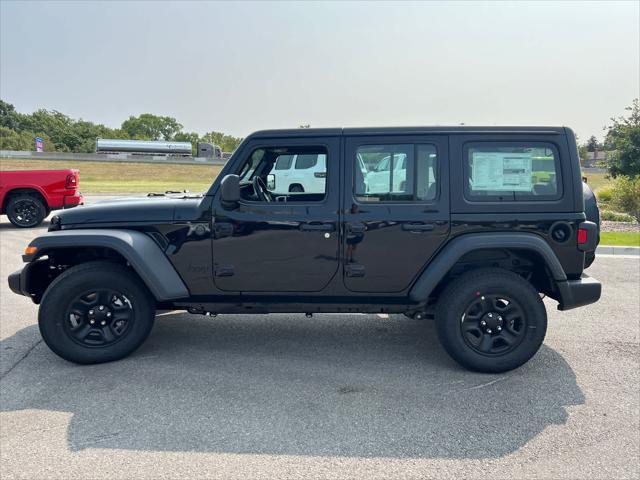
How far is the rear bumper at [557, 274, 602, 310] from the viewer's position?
376cm

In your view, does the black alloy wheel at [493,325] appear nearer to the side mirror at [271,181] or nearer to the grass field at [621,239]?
the side mirror at [271,181]

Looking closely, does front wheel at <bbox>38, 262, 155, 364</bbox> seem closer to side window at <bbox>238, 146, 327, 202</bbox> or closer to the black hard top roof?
side window at <bbox>238, 146, 327, 202</bbox>

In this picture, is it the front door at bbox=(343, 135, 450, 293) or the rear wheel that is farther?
the rear wheel

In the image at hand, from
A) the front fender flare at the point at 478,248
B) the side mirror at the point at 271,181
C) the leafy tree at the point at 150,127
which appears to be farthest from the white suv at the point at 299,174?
the leafy tree at the point at 150,127

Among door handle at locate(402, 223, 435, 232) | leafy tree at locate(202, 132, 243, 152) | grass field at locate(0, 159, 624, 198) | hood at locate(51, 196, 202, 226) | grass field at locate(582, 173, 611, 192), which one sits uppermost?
leafy tree at locate(202, 132, 243, 152)

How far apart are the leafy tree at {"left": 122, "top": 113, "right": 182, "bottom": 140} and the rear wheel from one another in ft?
344

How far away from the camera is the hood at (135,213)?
3861mm

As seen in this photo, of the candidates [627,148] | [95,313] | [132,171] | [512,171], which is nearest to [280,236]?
[95,313]

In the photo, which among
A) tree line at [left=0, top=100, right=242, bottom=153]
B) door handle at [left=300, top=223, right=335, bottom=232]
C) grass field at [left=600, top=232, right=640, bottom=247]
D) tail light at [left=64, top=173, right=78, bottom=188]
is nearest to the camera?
door handle at [left=300, top=223, right=335, bottom=232]

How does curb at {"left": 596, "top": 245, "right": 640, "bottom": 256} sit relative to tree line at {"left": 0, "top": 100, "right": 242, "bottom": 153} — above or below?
below

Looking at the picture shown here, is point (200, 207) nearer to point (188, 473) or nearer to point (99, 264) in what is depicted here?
point (99, 264)

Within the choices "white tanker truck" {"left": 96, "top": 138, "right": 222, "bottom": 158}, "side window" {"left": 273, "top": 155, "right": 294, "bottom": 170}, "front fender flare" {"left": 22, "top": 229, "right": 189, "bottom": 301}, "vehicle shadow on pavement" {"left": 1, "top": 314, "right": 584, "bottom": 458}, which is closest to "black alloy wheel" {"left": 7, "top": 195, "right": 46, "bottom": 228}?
"vehicle shadow on pavement" {"left": 1, "top": 314, "right": 584, "bottom": 458}

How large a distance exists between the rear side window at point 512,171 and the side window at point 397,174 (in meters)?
0.31

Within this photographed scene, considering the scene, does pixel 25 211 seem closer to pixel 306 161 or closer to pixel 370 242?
pixel 306 161
